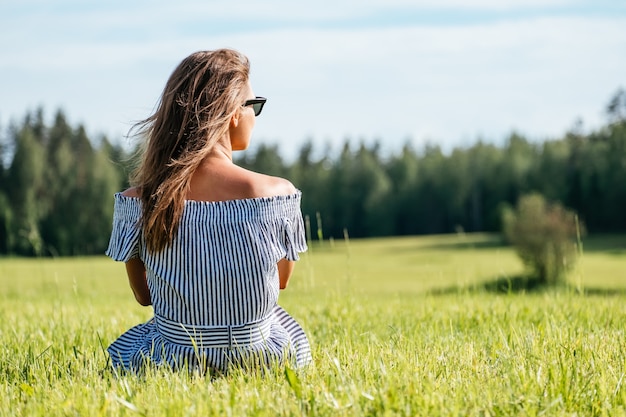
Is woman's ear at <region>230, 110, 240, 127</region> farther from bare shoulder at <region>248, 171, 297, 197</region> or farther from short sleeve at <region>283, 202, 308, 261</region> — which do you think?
short sleeve at <region>283, 202, 308, 261</region>

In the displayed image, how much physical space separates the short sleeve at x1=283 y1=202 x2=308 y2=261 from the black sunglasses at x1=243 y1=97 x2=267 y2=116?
1.58 ft

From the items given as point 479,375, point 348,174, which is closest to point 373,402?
point 479,375

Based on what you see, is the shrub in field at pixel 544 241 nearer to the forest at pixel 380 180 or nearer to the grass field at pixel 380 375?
the forest at pixel 380 180

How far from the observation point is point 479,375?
279 cm

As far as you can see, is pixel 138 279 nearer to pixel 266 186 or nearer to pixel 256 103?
pixel 266 186

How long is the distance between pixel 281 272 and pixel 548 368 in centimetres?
114

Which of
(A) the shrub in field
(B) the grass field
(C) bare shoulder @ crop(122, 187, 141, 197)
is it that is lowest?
(A) the shrub in field

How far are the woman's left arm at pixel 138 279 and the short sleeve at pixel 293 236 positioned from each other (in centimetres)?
67

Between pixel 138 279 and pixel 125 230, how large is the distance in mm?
278

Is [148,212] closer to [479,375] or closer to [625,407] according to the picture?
[479,375]

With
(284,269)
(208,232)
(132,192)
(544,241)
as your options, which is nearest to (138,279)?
(132,192)

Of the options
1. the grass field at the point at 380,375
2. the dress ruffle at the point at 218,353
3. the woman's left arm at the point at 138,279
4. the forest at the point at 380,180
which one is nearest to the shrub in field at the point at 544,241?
the forest at the point at 380,180

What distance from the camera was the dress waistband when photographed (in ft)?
9.85

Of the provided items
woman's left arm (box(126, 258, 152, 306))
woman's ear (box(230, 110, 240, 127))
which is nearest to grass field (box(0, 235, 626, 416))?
woman's left arm (box(126, 258, 152, 306))
